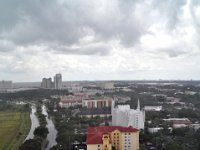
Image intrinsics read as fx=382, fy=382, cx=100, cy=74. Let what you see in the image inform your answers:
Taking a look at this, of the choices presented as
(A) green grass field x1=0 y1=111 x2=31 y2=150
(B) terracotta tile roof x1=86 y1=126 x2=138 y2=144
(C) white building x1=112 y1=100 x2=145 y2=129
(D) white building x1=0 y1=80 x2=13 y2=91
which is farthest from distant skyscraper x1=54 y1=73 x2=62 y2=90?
(B) terracotta tile roof x1=86 y1=126 x2=138 y2=144

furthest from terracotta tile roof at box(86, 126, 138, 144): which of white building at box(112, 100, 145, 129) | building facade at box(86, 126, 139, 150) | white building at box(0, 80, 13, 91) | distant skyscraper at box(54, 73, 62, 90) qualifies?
white building at box(0, 80, 13, 91)

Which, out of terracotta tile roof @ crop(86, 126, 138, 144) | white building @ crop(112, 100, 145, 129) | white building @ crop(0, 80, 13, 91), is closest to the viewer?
terracotta tile roof @ crop(86, 126, 138, 144)

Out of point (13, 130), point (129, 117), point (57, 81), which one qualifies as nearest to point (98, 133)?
point (129, 117)

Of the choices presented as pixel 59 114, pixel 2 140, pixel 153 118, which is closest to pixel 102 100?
pixel 59 114

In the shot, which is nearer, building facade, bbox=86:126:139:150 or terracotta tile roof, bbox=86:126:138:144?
terracotta tile roof, bbox=86:126:138:144

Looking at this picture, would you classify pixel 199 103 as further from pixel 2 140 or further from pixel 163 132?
pixel 2 140

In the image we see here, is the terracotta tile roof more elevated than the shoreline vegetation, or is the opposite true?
the terracotta tile roof

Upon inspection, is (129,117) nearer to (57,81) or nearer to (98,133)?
(98,133)

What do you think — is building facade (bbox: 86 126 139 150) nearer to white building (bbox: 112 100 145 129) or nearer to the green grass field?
white building (bbox: 112 100 145 129)

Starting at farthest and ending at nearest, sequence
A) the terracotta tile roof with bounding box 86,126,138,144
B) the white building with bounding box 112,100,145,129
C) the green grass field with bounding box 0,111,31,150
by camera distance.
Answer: the white building with bounding box 112,100,145,129, the green grass field with bounding box 0,111,31,150, the terracotta tile roof with bounding box 86,126,138,144

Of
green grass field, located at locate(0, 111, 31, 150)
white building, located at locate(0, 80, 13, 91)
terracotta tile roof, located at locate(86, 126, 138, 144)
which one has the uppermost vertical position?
white building, located at locate(0, 80, 13, 91)
